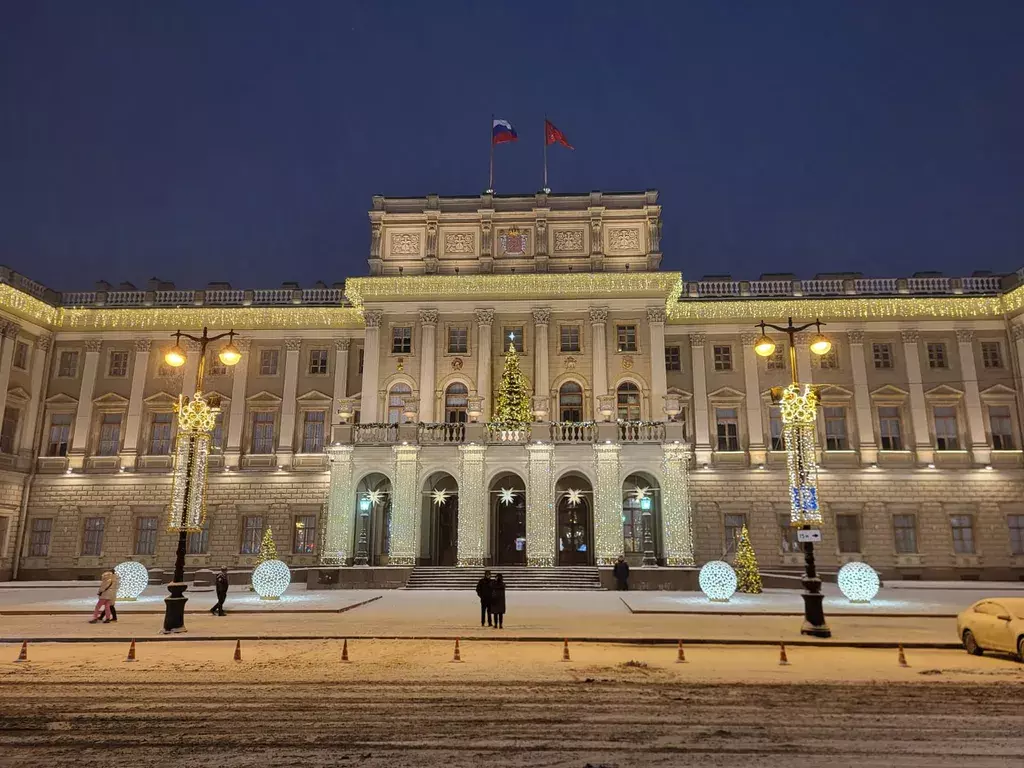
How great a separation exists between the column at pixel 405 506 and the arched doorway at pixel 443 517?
173 cm

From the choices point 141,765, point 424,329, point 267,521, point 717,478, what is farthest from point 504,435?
point 141,765

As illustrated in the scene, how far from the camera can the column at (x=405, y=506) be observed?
29.9 metres

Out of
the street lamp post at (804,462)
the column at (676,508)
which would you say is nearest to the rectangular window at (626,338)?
the column at (676,508)

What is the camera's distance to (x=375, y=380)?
34781mm

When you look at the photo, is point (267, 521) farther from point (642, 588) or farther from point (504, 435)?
point (642, 588)

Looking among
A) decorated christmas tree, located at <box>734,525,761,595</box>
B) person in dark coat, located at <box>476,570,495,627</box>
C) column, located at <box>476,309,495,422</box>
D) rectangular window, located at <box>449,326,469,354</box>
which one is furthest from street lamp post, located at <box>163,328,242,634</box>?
decorated christmas tree, located at <box>734,525,761,595</box>

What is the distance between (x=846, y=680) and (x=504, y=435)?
21595 mm

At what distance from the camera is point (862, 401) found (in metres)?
35.9

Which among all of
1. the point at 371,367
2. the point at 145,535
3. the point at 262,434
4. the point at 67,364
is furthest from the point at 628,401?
the point at 67,364

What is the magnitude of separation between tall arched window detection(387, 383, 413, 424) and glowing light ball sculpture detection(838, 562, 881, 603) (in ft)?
69.6

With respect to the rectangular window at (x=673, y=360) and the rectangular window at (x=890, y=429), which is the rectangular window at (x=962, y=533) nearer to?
the rectangular window at (x=890, y=429)

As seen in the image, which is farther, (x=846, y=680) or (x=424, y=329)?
(x=424, y=329)

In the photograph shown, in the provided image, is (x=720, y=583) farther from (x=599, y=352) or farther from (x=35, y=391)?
(x=35, y=391)

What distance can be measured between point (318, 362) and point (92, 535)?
14.9 metres
